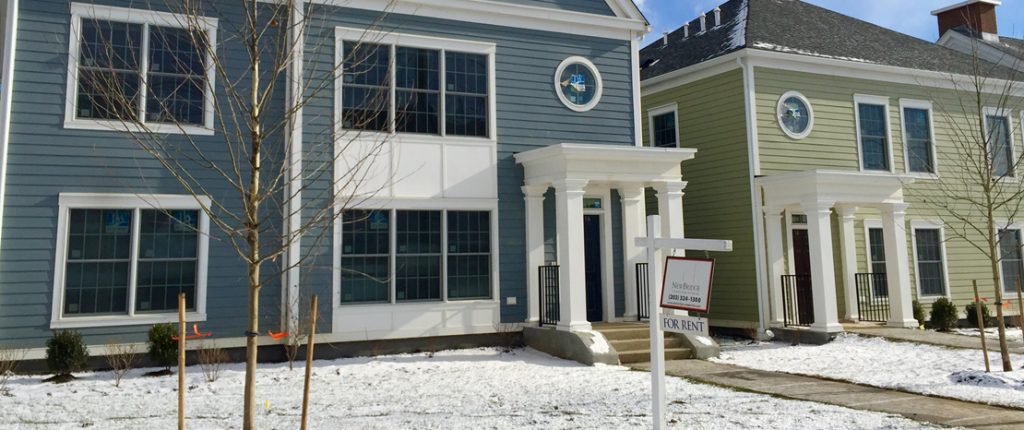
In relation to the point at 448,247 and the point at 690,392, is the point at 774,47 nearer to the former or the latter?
the point at 448,247

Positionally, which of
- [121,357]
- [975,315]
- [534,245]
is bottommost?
[121,357]

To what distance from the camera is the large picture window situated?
16172 millimetres

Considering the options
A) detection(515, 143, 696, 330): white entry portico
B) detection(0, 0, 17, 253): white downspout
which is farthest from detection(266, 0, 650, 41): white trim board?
detection(0, 0, 17, 253): white downspout

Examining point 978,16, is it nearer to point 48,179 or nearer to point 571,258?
point 571,258

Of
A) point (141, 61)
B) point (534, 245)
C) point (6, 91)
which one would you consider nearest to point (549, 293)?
point (534, 245)

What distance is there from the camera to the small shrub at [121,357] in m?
9.87

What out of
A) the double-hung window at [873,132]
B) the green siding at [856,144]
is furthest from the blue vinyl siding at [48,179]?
the double-hung window at [873,132]

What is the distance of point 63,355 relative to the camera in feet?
31.3

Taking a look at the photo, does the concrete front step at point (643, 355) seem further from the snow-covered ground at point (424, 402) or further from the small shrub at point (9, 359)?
the small shrub at point (9, 359)

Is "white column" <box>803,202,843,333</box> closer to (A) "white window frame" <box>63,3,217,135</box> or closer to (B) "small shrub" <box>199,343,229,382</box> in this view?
(B) "small shrub" <box>199,343,229,382</box>

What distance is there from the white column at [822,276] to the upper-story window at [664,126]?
4.10 metres

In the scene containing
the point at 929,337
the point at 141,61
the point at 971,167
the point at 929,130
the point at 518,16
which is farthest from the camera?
the point at 971,167

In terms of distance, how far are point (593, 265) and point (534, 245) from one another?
159 centimetres

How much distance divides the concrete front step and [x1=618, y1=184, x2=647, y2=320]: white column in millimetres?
1839
